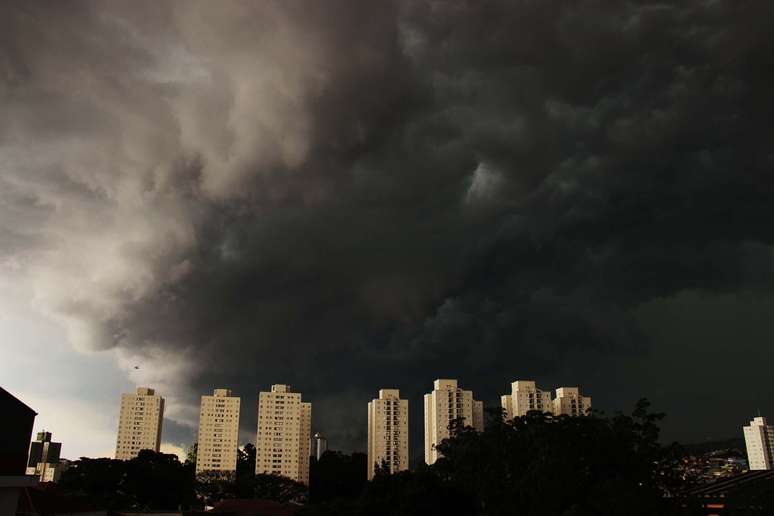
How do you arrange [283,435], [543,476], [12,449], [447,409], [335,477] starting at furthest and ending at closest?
1. [283,435]
2. [447,409]
3. [335,477]
4. [543,476]
5. [12,449]

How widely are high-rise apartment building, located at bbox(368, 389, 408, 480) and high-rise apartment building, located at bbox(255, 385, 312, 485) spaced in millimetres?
15915

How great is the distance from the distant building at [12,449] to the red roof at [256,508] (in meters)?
36.5

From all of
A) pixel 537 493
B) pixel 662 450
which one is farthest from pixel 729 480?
pixel 537 493

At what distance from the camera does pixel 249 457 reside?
5404 inches

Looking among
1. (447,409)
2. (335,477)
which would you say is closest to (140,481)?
(335,477)

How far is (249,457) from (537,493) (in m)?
114

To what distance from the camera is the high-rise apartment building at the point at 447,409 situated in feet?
403

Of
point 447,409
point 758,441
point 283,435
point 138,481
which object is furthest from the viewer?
point 758,441

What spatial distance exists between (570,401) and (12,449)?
109591mm

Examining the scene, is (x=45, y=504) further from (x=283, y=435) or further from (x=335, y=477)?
(x=283, y=435)

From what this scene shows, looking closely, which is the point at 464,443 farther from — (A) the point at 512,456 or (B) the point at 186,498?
(B) the point at 186,498

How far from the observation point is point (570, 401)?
120188mm

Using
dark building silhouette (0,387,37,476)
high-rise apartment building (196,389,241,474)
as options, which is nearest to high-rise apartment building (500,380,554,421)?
high-rise apartment building (196,389,241,474)

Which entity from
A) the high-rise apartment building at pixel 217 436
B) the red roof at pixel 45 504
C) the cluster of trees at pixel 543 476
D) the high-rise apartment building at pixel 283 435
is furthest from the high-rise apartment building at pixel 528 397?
the red roof at pixel 45 504
